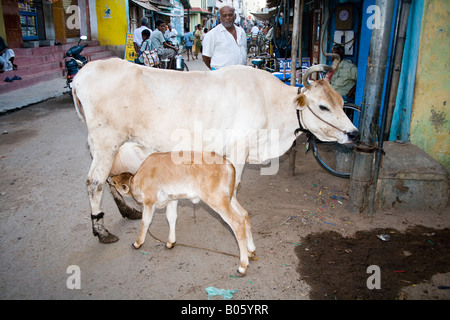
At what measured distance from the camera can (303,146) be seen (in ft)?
21.1

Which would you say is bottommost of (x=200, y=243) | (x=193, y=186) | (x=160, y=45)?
(x=200, y=243)

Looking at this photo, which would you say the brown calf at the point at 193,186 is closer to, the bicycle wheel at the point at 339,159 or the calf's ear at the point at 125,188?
the calf's ear at the point at 125,188

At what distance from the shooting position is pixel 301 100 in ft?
11.4

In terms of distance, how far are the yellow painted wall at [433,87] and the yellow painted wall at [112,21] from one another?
50.6 feet

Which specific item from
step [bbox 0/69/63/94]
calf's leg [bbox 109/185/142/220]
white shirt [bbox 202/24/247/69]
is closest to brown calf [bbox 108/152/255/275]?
calf's leg [bbox 109/185/142/220]

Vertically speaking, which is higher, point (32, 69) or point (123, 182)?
point (32, 69)

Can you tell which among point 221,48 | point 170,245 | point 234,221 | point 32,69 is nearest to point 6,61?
point 32,69

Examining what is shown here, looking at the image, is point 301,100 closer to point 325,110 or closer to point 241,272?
point 325,110

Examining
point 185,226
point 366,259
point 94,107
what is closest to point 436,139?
point 366,259

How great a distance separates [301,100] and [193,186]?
1.33 m

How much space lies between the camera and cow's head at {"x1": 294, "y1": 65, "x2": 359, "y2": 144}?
11.2 feet
